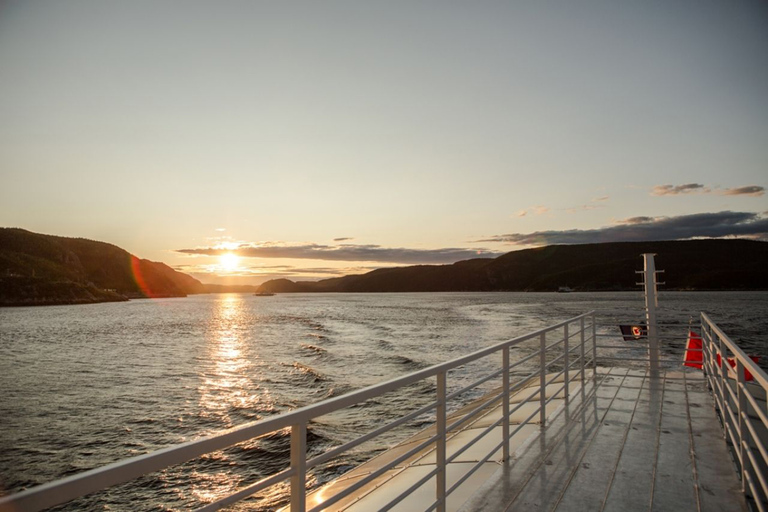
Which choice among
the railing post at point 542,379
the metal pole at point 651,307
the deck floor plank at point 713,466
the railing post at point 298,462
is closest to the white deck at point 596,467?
the deck floor plank at point 713,466

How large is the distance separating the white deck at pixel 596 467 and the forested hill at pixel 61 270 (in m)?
159

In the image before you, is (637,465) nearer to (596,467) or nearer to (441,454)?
(596,467)

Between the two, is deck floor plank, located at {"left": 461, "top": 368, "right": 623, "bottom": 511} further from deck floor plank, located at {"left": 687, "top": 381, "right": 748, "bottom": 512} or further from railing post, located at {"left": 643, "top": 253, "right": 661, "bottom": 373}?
railing post, located at {"left": 643, "top": 253, "right": 661, "bottom": 373}

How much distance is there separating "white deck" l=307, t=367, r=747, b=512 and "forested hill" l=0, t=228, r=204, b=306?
15930 centimetres

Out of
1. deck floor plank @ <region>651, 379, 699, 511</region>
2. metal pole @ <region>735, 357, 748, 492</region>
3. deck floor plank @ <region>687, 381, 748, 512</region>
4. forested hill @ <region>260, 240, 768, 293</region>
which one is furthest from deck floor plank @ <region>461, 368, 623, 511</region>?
forested hill @ <region>260, 240, 768, 293</region>

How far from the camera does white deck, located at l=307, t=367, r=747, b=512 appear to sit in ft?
12.5

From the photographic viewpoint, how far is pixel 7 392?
993 inches

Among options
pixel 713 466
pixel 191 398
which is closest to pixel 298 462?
pixel 713 466

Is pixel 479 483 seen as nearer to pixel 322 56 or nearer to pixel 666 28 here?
pixel 322 56

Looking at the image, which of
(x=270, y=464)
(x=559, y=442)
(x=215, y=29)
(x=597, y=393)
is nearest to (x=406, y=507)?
(x=559, y=442)

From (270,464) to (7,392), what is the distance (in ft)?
68.4

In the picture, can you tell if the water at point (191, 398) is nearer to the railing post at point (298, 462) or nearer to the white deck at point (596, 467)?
the white deck at point (596, 467)

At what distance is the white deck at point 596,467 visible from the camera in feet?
12.5

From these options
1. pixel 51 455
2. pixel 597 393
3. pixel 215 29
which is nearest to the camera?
pixel 597 393
